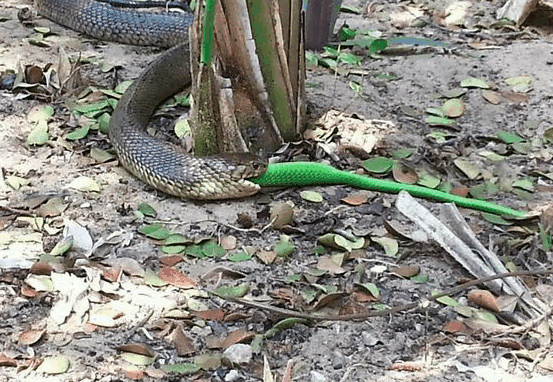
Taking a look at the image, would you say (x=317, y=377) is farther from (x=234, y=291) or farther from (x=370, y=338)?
(x=234, y=291)

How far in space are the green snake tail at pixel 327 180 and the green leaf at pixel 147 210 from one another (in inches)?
15.8

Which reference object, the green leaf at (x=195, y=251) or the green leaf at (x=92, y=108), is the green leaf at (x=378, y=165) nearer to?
the green leaf at (x=195, y=251)

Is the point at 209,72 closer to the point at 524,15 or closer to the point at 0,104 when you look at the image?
the point at 0,104

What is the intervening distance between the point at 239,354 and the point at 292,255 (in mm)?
625

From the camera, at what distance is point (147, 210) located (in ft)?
11.0

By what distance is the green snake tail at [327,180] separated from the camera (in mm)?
3418

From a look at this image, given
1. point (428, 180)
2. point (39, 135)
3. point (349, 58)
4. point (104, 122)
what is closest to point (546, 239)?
point (428, 180)

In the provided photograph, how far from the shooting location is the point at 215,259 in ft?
9.93

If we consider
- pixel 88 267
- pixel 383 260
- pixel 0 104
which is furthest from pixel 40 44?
pixel 383 260

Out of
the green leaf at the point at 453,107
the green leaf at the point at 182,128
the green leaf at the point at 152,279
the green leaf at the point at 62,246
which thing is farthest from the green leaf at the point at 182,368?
the green leaf at the point at 453,107

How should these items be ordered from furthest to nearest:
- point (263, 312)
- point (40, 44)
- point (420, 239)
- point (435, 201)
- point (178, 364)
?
1. point (40, 44)
2. point (435, 201)
3. point (420, 239)
4. point (263, 312)
5. point (178, 364)

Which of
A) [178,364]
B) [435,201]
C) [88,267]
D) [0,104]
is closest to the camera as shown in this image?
[178,364]

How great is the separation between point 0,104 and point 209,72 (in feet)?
4.03

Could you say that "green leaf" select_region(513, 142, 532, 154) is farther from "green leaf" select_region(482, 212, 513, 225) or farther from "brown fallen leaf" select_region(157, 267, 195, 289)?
"brown fallen leaf" select_region(157, 267, 195, 289)
